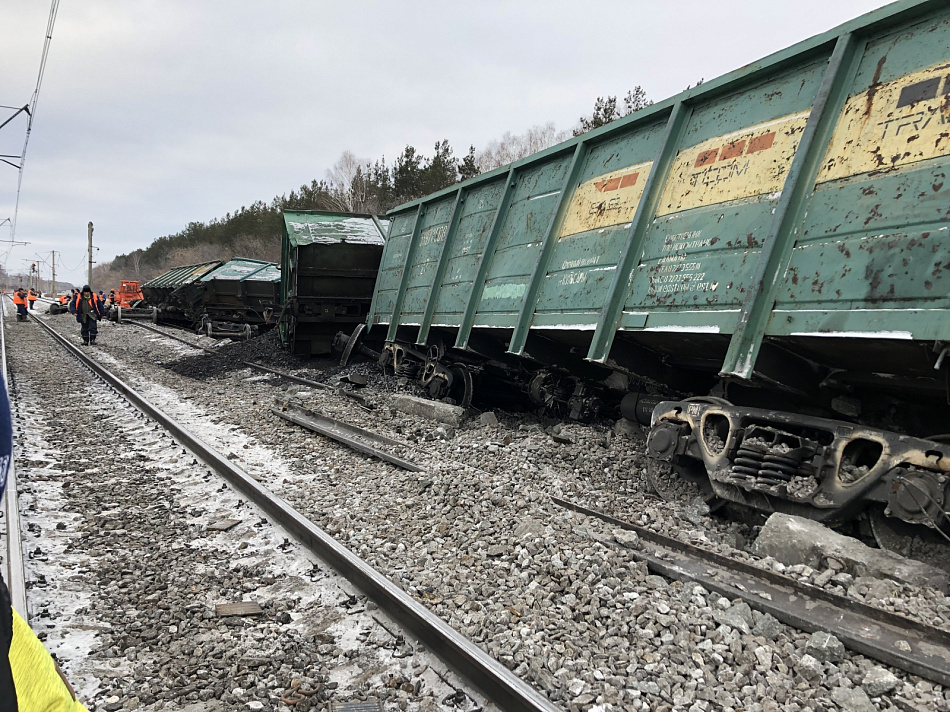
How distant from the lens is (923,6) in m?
3.35

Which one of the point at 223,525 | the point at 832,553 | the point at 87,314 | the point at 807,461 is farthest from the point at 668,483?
the point at 87,314

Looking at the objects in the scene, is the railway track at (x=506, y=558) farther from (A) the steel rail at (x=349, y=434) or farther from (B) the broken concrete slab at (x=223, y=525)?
(B) the broken concrete slab at (x=223, y=525)

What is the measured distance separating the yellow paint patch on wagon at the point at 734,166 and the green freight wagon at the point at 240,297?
18.0 m

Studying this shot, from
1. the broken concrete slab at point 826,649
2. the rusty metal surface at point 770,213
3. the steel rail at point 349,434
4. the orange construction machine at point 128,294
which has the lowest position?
the orange construction machine at point 128,294

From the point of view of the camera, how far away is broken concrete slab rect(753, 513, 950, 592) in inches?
126

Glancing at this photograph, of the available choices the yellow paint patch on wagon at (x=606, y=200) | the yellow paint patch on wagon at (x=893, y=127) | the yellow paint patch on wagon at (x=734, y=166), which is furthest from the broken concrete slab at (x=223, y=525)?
the yellow paint patch on wagon at (x=893, y=127)

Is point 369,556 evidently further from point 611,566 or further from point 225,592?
point 611,566

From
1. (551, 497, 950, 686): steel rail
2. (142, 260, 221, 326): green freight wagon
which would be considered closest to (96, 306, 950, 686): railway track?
(551, 497, 950, 686): steel rail

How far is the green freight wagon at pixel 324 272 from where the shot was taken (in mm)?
12133

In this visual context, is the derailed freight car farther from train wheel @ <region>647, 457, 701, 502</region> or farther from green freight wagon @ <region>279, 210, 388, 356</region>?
green freight wagon @ <region>279, 210, 388, 356</region>

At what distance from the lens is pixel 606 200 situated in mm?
5691

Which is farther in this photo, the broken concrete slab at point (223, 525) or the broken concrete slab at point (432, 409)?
the broken concrete slab at point (432, 409)

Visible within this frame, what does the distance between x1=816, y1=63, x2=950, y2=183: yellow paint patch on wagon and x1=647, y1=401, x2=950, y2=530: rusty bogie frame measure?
1536 mm

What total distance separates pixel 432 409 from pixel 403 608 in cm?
477
